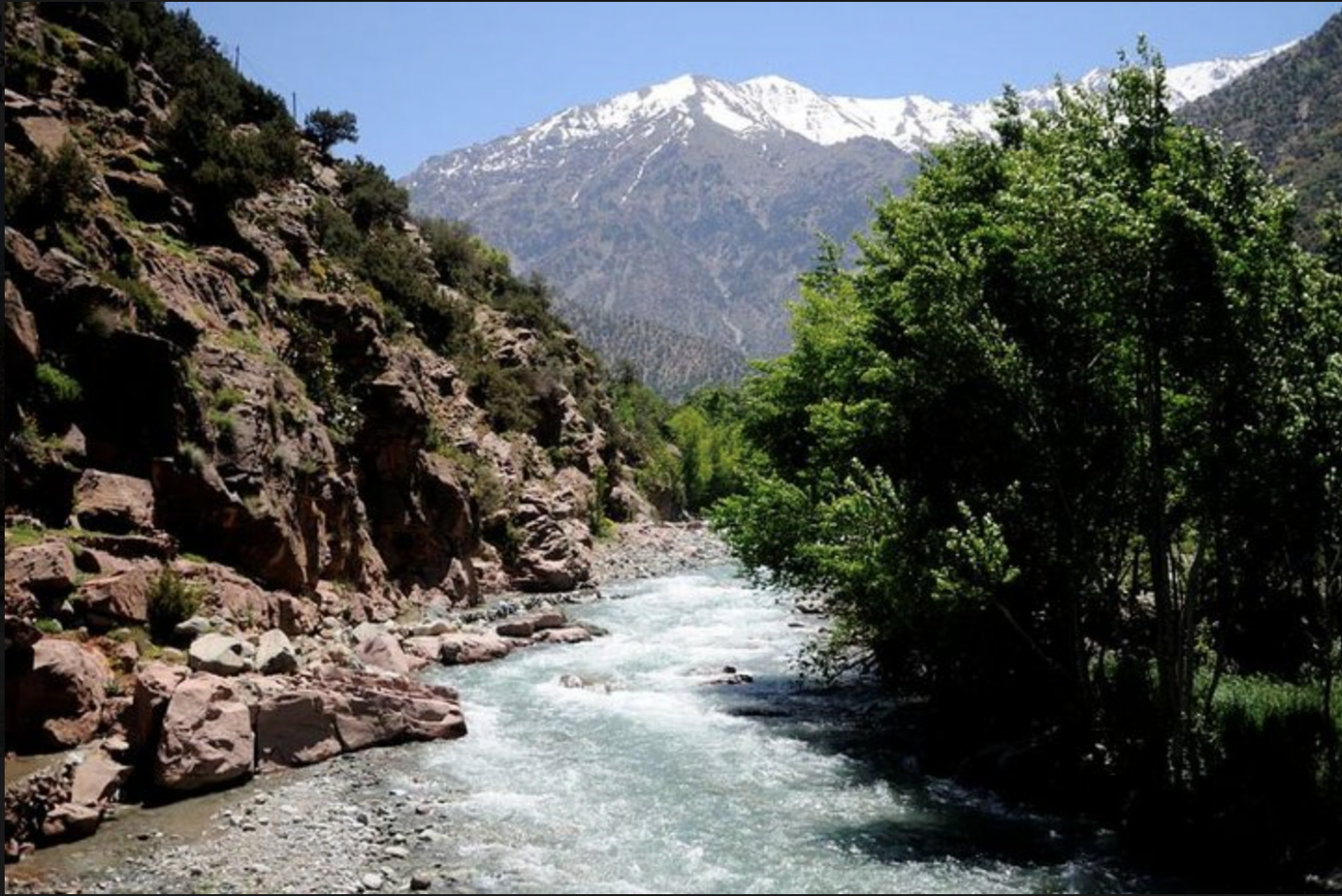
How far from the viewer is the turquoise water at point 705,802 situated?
12.0 m

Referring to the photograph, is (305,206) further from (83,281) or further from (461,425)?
(83,281)

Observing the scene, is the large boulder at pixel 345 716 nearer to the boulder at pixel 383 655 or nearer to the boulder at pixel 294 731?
the boulder at pixel 294 731

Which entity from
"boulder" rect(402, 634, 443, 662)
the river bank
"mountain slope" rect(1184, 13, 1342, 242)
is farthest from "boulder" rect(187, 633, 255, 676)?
"mountain slope" rect(1184, 13, 1342, 242)

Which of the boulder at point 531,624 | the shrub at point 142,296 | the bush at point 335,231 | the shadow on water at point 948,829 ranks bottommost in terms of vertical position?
the shadow on water at point 948,829

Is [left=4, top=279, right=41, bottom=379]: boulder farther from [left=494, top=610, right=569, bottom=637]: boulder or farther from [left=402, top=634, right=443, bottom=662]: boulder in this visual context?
[left=494, top=610, right=569, bottom=637]: boulder

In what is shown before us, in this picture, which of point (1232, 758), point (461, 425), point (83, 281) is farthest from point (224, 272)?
point (1232, 758)

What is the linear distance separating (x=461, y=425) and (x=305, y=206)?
12764mm

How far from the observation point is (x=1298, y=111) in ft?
394

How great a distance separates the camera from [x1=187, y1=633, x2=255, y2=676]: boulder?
16703 millimetres

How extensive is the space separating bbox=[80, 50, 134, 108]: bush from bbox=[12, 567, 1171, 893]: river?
84.2 ft

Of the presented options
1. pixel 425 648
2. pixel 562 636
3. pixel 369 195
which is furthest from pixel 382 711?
pixel 369 195

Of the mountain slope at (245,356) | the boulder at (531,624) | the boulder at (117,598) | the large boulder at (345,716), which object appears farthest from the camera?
the boulder at (531,624)

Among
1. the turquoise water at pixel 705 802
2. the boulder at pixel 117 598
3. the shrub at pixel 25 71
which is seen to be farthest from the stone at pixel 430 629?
the shrub at pixel 25 71

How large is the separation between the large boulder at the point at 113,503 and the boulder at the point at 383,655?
5627 mm
